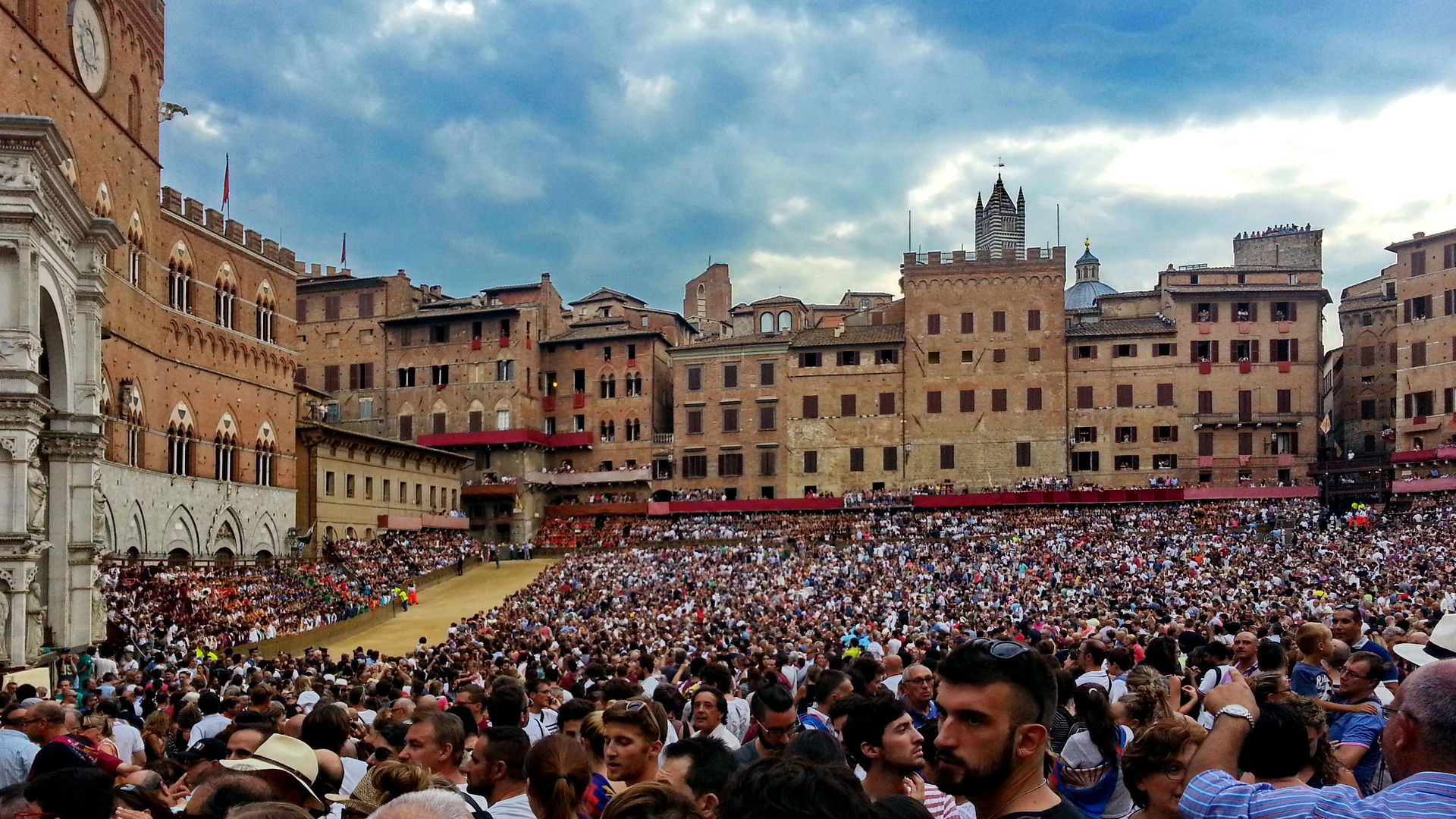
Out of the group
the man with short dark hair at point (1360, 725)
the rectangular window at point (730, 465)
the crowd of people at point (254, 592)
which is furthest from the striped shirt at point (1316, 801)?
the rectangular window at point (730, 465)

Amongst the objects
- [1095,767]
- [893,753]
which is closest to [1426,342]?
[1095,767]

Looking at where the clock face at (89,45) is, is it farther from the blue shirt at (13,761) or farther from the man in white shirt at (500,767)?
the man in white shirt at (500,767)

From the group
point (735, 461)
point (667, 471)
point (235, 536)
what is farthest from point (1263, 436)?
point (235, 536)

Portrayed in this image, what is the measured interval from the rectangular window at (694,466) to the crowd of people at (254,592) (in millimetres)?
15292

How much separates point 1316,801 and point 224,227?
46.6 metres

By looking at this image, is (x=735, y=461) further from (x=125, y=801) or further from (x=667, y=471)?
(x=125, y=801)

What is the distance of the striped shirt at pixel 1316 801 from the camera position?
3.45 metres

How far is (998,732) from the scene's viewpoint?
391 cm

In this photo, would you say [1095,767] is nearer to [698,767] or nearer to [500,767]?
[698,767]

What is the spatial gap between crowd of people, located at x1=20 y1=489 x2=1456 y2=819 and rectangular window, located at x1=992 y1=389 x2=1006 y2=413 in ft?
109

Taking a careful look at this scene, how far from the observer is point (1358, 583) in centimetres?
3238

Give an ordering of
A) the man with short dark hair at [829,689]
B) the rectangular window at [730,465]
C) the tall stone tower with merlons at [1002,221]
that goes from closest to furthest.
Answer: the man with short dark hair at [829,689] → the rectangular window at [730,465] → the tall stone tower with merlons at [1002,221]

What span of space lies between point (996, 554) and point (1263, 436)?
20.3 m

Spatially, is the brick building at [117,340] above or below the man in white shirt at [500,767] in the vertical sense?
above
